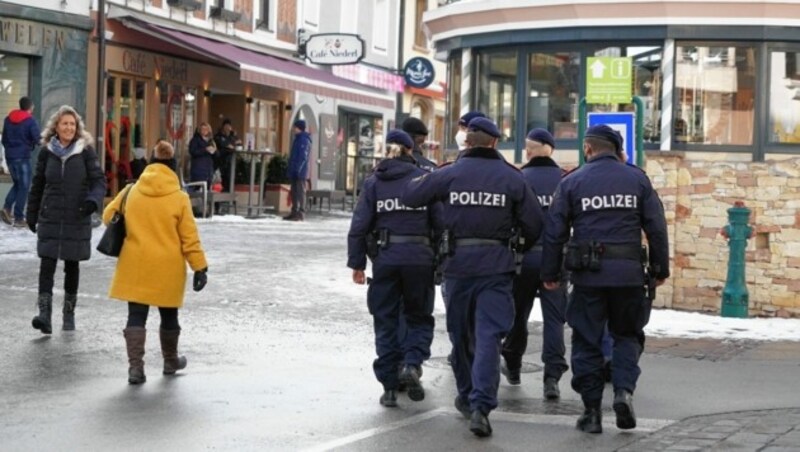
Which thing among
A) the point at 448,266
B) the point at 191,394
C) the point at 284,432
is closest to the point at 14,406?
the point at 191,394

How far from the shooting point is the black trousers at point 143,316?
1058cm

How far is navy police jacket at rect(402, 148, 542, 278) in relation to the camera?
9086 millimetres

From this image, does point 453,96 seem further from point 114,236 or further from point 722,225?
point 114,236

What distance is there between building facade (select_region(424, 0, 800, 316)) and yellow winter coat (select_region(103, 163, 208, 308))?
23.0 ft

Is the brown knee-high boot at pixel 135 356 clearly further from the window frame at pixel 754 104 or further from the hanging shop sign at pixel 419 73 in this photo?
the hanging shop sign at pixel 419 73

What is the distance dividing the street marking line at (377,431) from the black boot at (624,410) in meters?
1.16

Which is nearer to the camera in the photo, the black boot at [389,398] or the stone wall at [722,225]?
the black boot at [389,398]

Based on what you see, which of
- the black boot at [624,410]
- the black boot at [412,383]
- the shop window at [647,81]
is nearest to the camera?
the black boot at [624,410]

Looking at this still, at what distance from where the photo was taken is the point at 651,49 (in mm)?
16766

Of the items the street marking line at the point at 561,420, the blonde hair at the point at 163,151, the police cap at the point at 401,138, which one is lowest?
the street marking line at the point at 561,420

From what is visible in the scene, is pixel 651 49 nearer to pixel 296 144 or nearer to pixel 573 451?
pixel 573 451

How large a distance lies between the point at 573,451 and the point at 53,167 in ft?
19.4

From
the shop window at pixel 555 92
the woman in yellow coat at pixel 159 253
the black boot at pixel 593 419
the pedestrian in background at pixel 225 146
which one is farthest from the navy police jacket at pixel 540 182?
the pedestrian in background at pixel 225 146

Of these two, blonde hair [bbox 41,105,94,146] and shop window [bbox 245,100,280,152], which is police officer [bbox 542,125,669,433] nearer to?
blonde hair [bbox 41,105,94,146]
